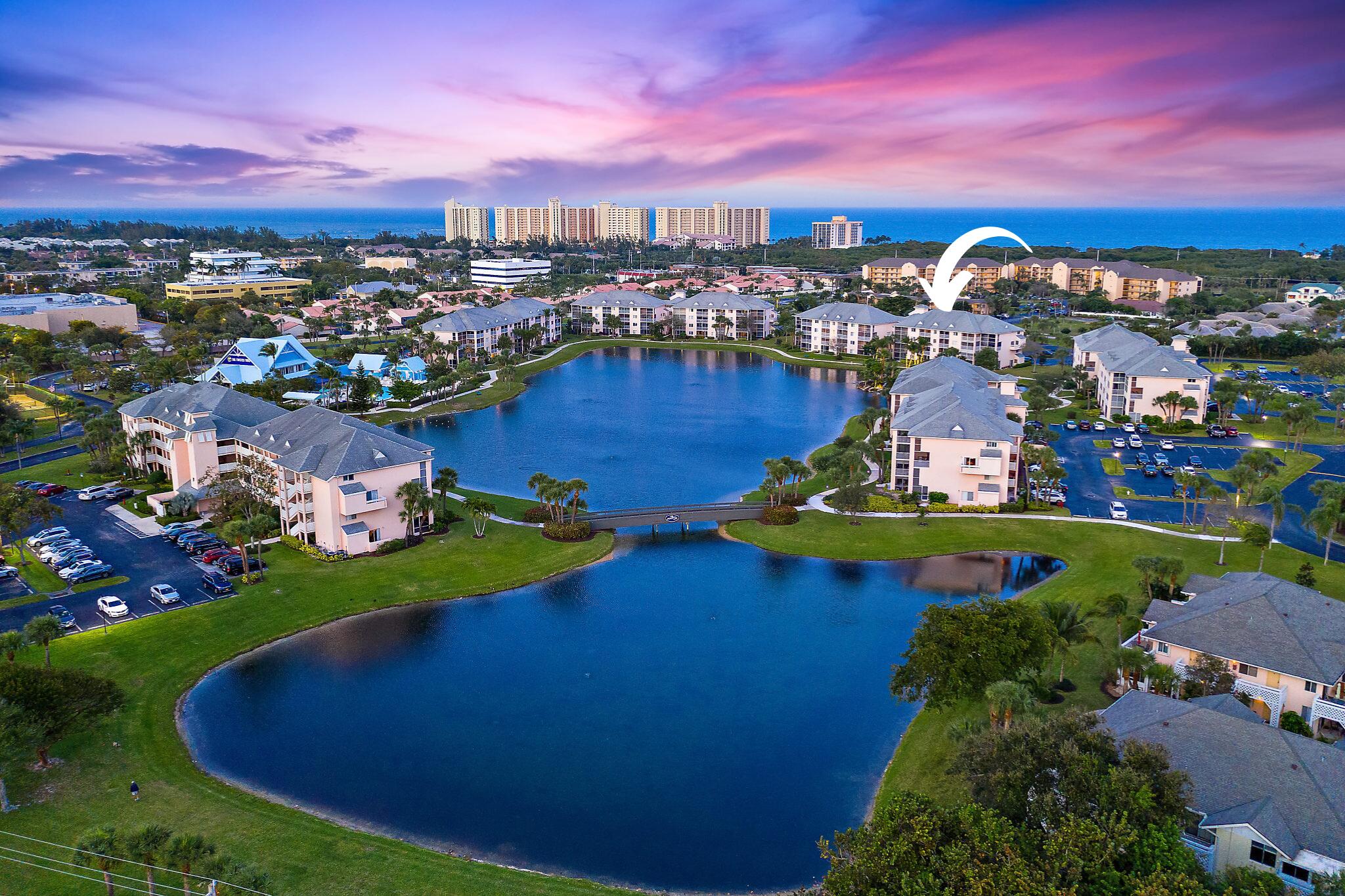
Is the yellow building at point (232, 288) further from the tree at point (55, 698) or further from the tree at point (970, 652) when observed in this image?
the tree at point (970, 652)

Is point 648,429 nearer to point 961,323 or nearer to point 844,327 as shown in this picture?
point 961,323

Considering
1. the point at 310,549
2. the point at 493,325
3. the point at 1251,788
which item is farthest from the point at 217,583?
the point at 493,325

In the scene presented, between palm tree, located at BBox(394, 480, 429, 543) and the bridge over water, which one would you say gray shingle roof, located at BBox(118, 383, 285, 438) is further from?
the bridge over water

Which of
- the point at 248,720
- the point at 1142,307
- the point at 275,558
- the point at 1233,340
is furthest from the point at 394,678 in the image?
the point at 1142,307

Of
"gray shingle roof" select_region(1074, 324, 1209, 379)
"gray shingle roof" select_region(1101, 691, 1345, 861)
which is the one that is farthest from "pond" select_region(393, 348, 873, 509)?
"gray shingle roof" select_region(1101, 691, 1345, 861)

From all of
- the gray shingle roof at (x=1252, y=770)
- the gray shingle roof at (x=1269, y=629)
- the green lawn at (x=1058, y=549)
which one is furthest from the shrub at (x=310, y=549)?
Answer: the gray shingle roof at (x=1269, y=629)
